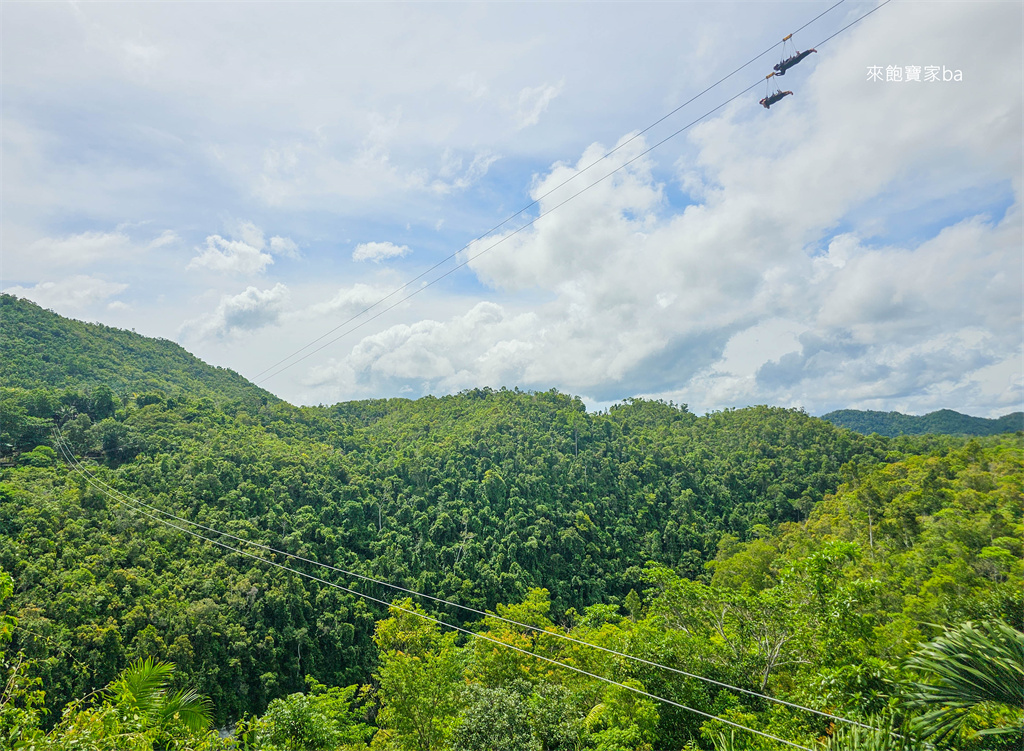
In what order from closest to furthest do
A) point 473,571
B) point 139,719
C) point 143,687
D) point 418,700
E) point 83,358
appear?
1. point 139,719
2. point 143,687
3. point 418,700
4. point 473,571
5. point 83,358

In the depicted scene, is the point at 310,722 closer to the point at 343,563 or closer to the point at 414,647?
the point at 414,647

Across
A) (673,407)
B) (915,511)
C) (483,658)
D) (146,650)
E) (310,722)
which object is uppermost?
(673,407)

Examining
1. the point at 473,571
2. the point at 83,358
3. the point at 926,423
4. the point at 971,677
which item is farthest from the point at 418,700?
the point at 926,423

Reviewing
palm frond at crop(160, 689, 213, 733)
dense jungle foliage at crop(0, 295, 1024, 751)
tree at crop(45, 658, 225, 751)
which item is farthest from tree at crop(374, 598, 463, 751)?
tree at crop(45, 658, 225, 751)

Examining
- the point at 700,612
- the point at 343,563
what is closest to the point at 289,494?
the point at 343,563

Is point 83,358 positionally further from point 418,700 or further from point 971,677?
point 971,677
